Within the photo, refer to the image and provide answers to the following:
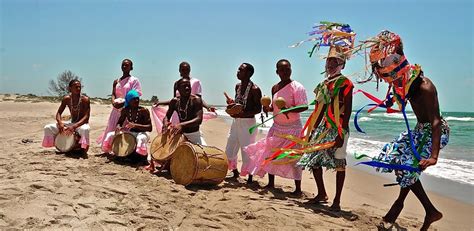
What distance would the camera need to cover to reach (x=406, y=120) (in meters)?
3.89

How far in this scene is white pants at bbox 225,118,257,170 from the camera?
585 cm

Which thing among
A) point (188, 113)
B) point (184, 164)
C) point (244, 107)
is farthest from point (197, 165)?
point (244, 107)

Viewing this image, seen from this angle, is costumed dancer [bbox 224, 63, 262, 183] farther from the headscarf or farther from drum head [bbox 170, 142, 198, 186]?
the headscarf

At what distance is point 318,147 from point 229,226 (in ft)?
4.57

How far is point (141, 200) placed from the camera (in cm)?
423

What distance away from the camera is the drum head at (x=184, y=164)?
5.12 m

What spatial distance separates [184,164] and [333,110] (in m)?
2.04

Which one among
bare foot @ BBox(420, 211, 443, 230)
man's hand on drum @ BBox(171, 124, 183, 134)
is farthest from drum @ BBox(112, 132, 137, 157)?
bare foot @ BBox(420, 211, 443, 230)

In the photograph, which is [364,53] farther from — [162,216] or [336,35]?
[162,216]

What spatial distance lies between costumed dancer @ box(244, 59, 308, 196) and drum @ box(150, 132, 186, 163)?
3.73 feet

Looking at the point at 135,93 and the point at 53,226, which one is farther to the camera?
Answer: the point at 135,93

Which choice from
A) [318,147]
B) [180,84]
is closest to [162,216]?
[318,147]

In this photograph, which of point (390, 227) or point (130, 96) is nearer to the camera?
point (390, 227)

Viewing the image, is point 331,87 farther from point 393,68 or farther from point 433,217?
point 433,217
